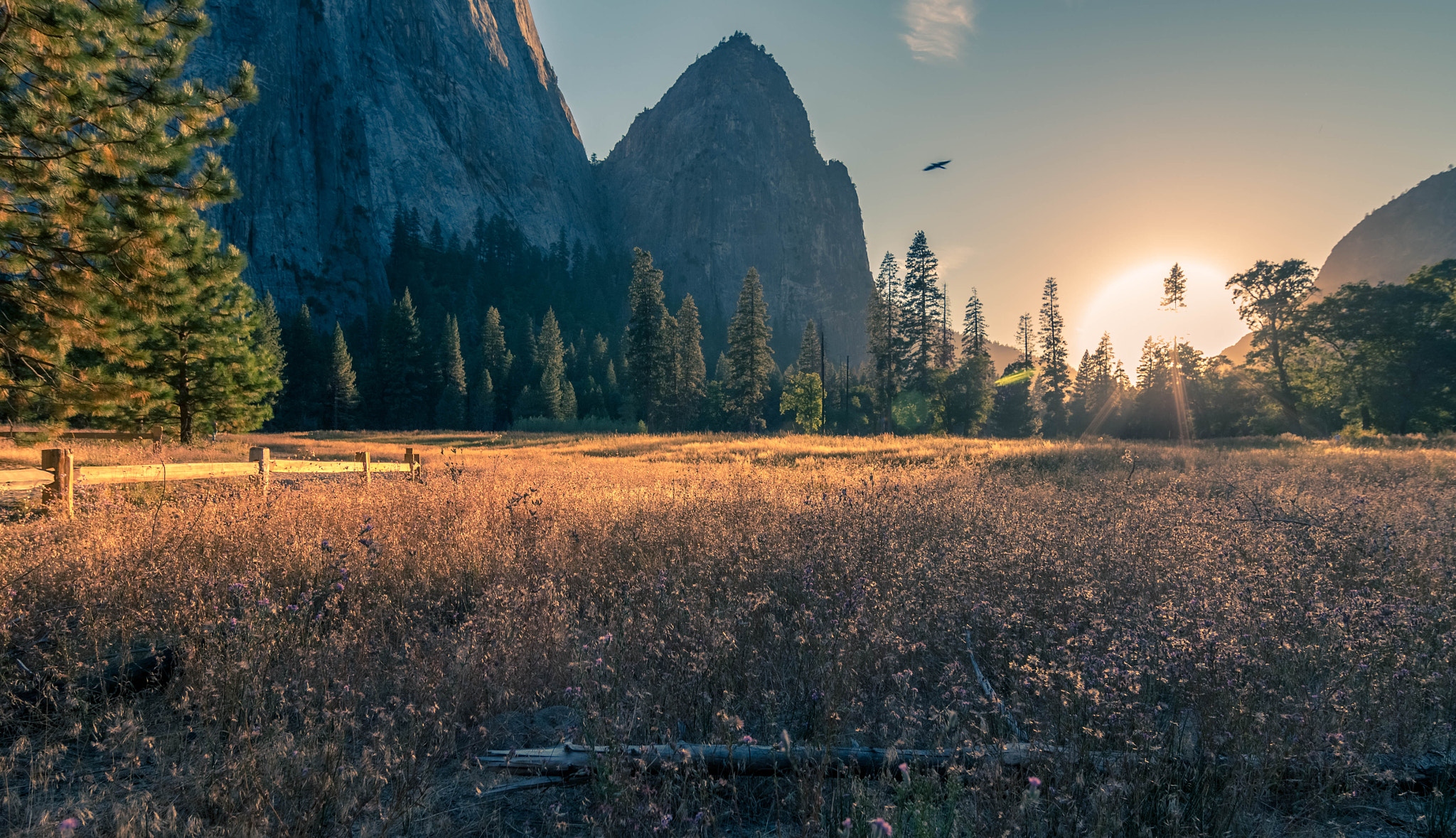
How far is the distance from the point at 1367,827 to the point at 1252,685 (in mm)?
630

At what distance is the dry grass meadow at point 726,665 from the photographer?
2414 millimetres

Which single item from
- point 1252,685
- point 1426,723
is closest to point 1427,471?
point 1426,723

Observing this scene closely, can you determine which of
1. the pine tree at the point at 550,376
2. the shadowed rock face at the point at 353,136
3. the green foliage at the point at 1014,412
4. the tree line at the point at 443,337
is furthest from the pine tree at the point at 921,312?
the shadowed rock face at the point at 353,136

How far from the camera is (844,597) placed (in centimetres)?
417

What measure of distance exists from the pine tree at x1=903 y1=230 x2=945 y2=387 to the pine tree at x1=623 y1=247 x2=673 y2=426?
21663mm

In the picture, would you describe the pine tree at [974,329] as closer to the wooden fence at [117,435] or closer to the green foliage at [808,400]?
the green foliage at [808,400]

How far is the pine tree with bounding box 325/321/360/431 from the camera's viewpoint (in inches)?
2224

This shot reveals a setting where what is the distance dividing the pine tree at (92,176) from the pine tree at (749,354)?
42.4m

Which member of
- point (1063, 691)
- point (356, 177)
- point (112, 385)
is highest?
point (356, 177)

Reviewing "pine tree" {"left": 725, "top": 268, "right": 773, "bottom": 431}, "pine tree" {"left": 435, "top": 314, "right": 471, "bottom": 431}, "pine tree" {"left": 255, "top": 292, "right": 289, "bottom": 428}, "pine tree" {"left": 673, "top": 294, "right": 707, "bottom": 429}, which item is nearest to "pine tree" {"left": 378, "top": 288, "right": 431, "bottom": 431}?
"pine tree" {"left": 435, "top": 314, "right": 471, "bottom": 431}

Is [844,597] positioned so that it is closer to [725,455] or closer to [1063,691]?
[1063,691]

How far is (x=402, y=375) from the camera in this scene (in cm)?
6234

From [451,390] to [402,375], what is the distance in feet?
20.4

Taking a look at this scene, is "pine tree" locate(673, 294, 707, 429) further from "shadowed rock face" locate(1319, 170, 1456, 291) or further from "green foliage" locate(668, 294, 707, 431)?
"shadowed rock face" locate(1319, 170, 1456, 291)
